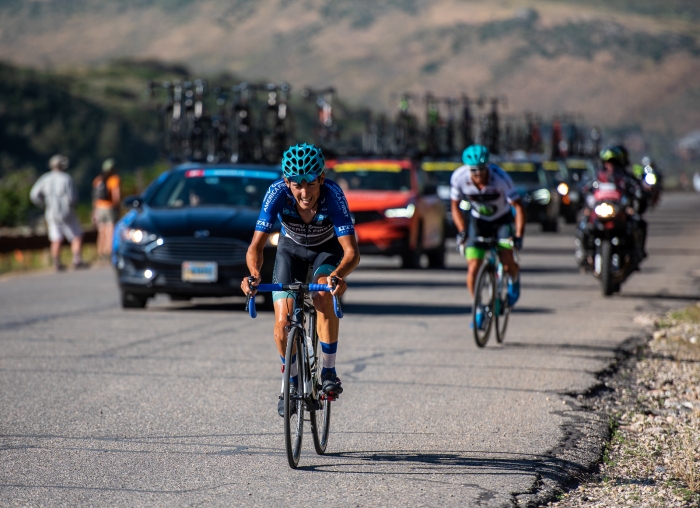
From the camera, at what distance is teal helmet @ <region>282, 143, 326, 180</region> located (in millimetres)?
7074

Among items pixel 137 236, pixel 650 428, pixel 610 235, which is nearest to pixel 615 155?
pixel 610 235

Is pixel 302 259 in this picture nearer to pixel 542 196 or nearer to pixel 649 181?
pixel 649 181

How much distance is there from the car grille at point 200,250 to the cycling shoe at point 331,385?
22.2ft

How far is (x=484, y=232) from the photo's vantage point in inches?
480

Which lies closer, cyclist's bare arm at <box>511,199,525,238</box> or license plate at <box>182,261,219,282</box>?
cyclist's bare arm at <box>511,199,525,238</box>

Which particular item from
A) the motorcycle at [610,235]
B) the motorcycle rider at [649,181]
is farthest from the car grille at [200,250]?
the motorcycle rider at [649,181]

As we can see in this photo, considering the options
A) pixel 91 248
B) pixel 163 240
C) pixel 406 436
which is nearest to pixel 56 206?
pixel 91 248

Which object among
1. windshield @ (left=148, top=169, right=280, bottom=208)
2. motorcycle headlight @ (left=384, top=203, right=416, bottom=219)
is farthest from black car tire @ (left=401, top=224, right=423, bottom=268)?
windshield @ (left=148, top=169, right=280, bottom=208)

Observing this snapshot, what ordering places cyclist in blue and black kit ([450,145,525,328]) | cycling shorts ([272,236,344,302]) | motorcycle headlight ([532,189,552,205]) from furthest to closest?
1. motorcycle headlight ([532,189,552,205])
2. cyclist in blue and black kit ([450,145,525,328])
3. cycling shorts ([272,236,344,302])

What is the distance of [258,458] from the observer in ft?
24.0

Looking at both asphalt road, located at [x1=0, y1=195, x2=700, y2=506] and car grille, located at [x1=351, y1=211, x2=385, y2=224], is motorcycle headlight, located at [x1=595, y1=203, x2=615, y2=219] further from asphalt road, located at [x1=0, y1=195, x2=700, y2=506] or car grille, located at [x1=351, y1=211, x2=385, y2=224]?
car grille, located at [x1=351, y1=211, x2=385, y2=224]

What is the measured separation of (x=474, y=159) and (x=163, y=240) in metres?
3.97

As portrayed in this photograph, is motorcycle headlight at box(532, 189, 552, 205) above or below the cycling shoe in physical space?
above

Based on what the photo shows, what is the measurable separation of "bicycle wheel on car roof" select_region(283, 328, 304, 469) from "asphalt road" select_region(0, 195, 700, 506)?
124 mm
